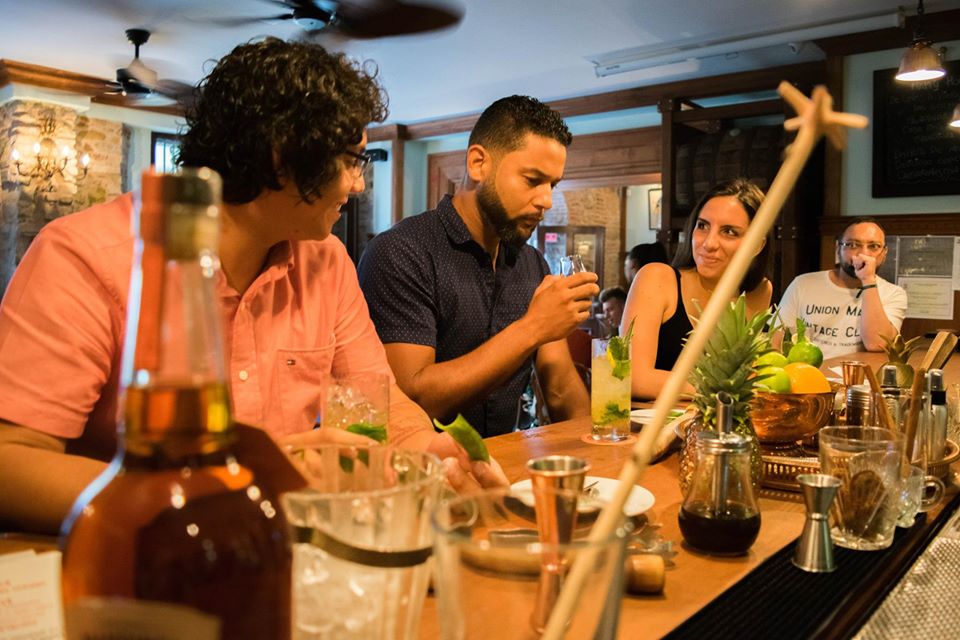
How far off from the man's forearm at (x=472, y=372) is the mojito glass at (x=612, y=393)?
39 centimetres

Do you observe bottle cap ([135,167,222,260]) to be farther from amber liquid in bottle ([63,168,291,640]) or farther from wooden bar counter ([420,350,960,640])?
wooden bar counter ([420,350,960,640])

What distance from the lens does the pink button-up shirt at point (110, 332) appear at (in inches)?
41.9

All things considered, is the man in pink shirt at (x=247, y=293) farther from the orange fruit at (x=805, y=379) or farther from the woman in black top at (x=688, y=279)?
the woman in black top at (x=688, y=279)

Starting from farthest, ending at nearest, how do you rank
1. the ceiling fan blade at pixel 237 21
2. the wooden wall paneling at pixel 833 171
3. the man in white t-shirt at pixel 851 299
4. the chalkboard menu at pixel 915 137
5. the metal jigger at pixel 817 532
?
the wooden wall paneling at pixel 833 171, the ceiling fan blade at pixel 237 21, the chalkboard menu at pixel 915 137, the man in white t-shirt at pixel 851 299, the metal jigger at pixel 817 532

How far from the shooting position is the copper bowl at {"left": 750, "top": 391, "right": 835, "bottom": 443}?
4.52 ft

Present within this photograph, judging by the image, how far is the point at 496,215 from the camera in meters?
2.30

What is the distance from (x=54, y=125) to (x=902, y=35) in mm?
7203

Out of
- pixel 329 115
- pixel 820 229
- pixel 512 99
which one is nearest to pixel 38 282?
pixel 329 115

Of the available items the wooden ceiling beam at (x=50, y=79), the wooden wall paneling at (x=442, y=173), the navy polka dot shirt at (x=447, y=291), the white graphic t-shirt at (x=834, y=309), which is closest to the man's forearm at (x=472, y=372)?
the navy polka dot shirt at (x=447, y=291)

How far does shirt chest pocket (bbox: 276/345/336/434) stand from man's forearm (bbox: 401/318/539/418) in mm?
513

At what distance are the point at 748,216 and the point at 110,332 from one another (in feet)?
A: 7.42

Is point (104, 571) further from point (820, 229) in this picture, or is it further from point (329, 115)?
point (820, 229)

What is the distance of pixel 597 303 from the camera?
8.48m

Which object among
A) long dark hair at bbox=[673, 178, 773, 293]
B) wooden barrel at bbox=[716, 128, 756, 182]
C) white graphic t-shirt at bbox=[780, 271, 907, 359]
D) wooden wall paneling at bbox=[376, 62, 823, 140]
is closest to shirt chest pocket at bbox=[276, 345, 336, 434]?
long dark hair at bbox=[673, 178, 773, 293]
